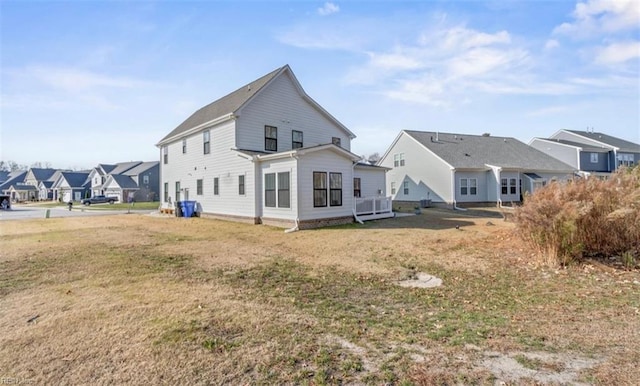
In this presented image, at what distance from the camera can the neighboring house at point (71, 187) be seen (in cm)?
5891

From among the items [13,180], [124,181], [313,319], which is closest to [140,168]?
[124,181]

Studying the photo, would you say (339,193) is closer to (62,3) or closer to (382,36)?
(382,36)

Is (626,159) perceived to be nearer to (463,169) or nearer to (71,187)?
(463,169)

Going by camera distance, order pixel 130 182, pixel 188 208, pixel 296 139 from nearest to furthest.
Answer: pixel 296 139, pixel 188 208, pixel 130 182

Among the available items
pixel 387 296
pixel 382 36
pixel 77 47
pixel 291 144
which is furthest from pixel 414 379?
pixel 291 144

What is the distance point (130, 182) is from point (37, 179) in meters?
30.6

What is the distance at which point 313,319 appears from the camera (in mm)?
4391

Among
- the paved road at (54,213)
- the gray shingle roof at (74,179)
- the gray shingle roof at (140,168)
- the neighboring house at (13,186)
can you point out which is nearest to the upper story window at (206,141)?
the paved road at (54,213)

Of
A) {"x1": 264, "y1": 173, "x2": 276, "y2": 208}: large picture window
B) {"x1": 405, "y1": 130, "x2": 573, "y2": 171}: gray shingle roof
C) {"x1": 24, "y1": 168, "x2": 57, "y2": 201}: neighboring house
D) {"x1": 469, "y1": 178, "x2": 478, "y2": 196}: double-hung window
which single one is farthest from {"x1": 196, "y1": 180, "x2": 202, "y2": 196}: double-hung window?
{"x1": 24, "y1": 168, "x2": 57, "y2": 201}: neighboring house

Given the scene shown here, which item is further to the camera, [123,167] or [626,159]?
[123,167]

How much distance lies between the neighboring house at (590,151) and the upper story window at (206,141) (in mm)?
33866

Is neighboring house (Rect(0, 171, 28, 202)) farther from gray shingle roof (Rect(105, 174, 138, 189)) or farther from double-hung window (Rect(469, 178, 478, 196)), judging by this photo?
double-hung window (Rect(469, 178, 478, 196))

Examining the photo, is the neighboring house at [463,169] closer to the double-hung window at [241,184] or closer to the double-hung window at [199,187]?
the double-hung window at [241,184]

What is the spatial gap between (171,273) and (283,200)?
7.93 metres
